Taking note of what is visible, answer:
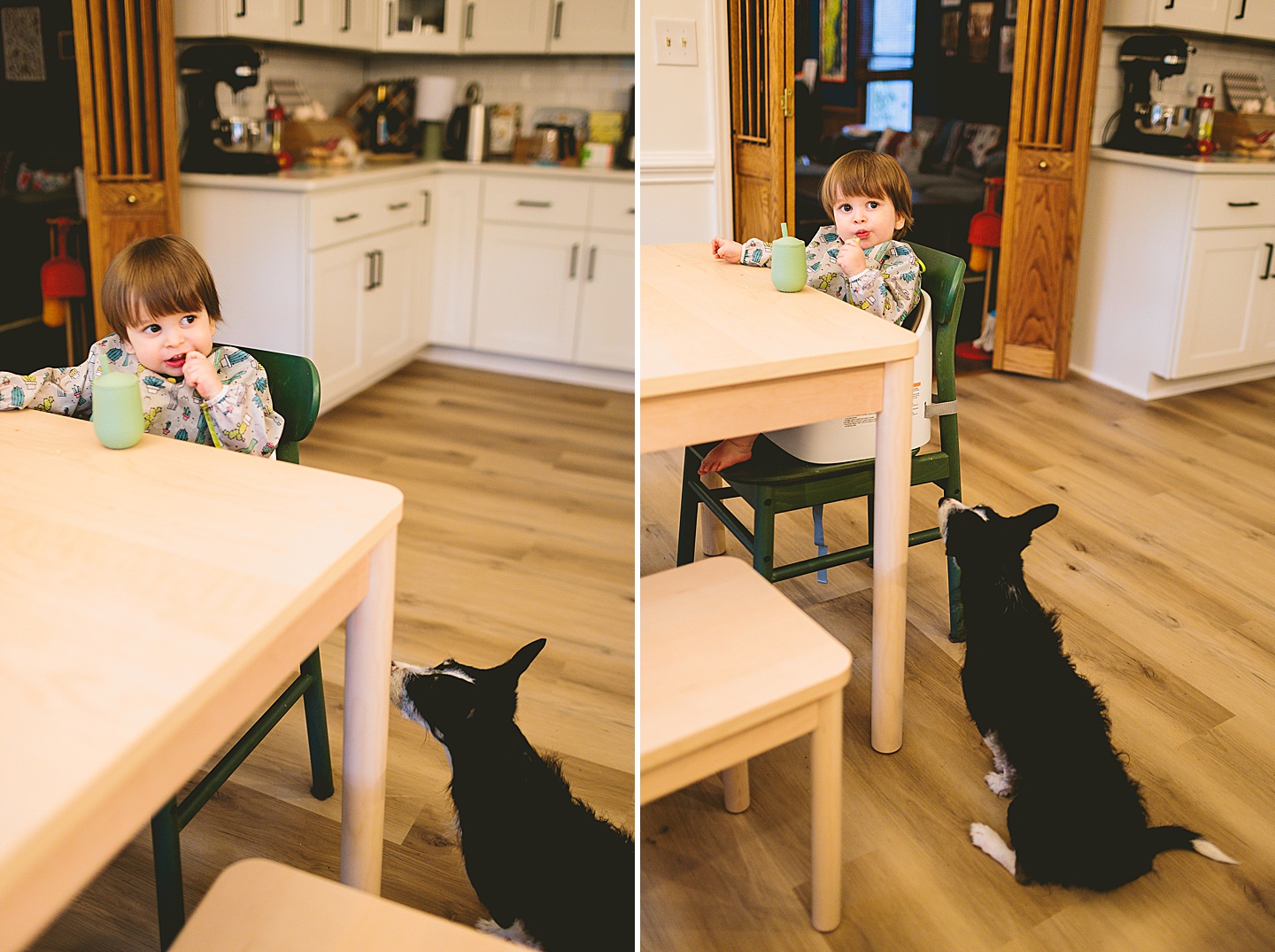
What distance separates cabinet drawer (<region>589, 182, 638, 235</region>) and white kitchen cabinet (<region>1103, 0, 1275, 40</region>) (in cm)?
185

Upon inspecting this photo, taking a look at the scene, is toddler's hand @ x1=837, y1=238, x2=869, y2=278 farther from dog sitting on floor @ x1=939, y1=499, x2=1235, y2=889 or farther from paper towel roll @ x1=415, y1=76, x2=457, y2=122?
paper towel roll @ x1=415, y1=76, x2=457, y2=122

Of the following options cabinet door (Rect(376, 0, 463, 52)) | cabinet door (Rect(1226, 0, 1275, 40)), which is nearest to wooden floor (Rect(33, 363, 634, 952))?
cabinet door (Rect(376, 0, 463, 52))

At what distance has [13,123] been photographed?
8.84 ft

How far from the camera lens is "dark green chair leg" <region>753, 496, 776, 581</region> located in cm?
153

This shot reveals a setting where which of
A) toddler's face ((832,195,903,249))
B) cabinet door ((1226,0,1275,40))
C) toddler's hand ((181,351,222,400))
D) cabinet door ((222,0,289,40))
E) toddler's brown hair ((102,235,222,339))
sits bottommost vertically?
toddler's hand ((181,351,222,400))

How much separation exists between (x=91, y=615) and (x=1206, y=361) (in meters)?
3.44

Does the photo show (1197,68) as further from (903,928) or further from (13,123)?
(13,123)

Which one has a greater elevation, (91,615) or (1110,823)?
(91,615)

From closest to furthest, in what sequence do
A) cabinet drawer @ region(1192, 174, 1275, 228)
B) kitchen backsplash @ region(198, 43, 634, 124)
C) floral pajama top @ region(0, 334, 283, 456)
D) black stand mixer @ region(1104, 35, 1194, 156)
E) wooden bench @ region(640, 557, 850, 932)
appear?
wooden bench @ region(640, 557, 850, 932), floral pajama top @ region(0, 334, 283, 456), cabinet drawer @ region(1192, 174, 1275, 228), black stand mixer @ region(1104, 35, 1194, 156), kitchen backsplash @ region(198, 43, 634, 124)

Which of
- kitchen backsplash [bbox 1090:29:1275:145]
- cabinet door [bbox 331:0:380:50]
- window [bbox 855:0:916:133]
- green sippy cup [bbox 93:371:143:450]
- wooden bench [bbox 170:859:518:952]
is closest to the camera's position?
wooden bench [bbox 170:859:518:952]

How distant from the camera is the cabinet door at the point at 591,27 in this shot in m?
3.81

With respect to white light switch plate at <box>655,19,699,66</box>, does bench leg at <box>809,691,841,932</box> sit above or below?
below

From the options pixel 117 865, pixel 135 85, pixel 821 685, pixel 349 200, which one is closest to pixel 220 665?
pixel 821 685

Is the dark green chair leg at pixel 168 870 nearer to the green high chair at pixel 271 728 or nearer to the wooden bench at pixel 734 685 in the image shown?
the green high chair at pixel 271 728
